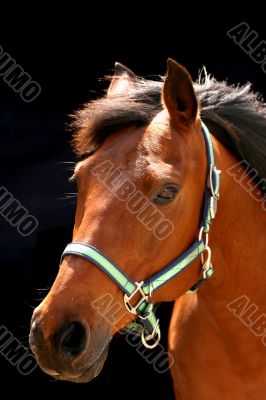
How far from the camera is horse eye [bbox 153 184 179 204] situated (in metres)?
2.00

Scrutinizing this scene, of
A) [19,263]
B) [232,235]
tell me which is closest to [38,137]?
[19,263]

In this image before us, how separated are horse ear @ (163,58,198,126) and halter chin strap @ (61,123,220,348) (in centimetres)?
12

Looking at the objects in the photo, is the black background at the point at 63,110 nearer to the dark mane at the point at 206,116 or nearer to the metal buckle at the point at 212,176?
the dark mane at the point at 206,116

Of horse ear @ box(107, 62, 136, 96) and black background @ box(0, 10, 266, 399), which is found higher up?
horse ear @ box(107, 62, 136, 96)

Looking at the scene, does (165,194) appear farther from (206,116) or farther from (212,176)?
(206,116)

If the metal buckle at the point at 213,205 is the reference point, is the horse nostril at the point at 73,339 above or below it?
below

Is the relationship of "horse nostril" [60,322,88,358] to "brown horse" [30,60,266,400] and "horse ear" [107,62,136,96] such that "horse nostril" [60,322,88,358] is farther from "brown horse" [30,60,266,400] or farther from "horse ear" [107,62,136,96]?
"horse ear" [107,62,136,96]

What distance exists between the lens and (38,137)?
4109 mm

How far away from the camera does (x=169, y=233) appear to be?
81.0 inches

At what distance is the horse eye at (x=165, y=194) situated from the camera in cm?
200

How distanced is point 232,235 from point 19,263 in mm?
2169

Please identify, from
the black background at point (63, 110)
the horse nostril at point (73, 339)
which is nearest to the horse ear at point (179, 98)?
the horse nostril at point (73, 339)

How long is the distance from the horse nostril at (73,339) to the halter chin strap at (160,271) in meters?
0.19

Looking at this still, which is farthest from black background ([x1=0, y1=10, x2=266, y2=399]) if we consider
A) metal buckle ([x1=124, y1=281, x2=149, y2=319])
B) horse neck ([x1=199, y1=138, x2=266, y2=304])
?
metal buckle ([x1=124, y1=281, x2=149, y2=319])
